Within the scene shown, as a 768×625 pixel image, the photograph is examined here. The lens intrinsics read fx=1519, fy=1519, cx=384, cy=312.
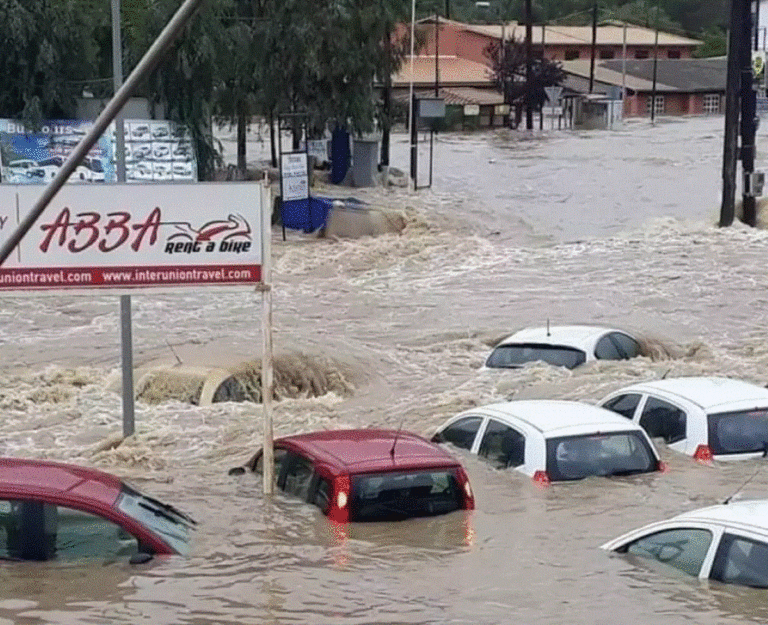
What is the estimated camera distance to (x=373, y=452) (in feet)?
34.7

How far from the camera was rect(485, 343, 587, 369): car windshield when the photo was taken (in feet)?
63.8

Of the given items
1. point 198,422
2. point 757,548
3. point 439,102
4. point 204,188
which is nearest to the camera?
point 757,548

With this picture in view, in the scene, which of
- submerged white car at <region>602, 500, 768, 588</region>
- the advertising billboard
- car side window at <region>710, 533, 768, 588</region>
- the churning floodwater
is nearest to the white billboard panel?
the churning floodwater

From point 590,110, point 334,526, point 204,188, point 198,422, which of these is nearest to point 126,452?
point 198,422

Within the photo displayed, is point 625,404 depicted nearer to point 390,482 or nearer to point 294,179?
point 390,482

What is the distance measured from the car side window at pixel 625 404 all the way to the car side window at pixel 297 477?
13.3 feet

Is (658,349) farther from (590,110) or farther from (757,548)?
(590,110)

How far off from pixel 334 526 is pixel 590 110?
7388 cm

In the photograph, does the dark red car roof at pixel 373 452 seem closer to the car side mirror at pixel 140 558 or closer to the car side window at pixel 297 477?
the car side window at pixel 297 477

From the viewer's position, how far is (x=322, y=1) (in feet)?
136

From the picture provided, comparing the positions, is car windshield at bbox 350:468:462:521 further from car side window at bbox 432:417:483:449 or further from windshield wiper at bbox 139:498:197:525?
car side window at bbox 432:417:483:449

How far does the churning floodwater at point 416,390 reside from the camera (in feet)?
28.8

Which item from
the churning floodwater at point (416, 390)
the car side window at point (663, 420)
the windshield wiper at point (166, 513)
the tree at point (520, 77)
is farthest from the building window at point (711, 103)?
the windshield wiper at point (166, 513)

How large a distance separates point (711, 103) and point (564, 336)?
3278 inches
